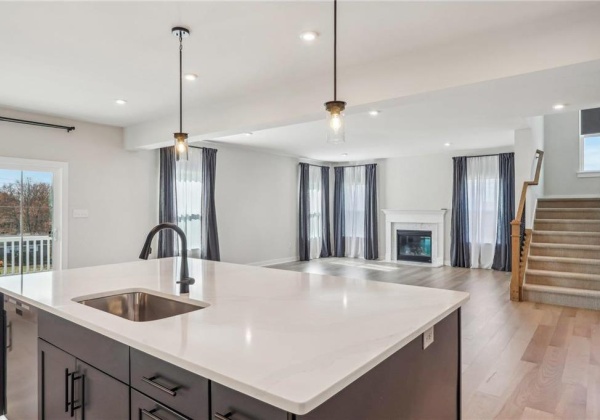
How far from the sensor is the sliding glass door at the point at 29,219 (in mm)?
4680

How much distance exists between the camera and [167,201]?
6117mm

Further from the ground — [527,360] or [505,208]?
[505,208]

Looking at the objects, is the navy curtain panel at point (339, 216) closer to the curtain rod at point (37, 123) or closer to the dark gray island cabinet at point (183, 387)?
the curtain rod at point (37, 123)

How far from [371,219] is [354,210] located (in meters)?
0.59

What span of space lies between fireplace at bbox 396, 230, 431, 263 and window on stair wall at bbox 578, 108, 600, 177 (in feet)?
10.9

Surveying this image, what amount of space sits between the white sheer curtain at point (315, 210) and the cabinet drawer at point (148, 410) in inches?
319

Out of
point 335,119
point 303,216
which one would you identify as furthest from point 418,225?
point 335,119

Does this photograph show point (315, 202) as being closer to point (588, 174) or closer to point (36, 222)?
point (588, 174)

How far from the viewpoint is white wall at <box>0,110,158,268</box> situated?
4879 mm

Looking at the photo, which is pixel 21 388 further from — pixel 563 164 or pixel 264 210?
pixel 563 164

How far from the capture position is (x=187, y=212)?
662cm

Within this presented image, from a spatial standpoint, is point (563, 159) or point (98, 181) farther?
point (563, 159)

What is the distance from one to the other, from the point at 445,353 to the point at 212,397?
3.53 feet

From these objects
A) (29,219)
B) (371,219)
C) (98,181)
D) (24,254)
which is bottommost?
(24,254)
